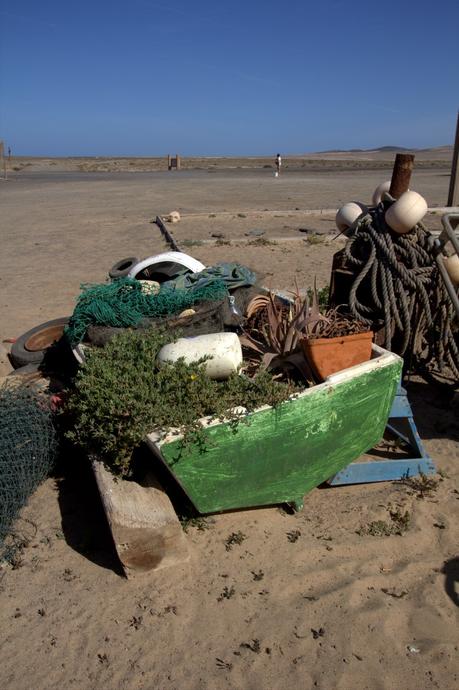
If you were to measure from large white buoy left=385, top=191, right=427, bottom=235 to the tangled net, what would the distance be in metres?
0.14

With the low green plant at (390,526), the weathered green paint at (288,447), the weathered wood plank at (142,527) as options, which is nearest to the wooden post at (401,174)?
the weathered green paint at (288,447)

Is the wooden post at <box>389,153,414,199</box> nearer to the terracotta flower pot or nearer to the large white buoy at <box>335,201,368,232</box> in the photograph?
the large white buoy at <box>335,201,368,232</box>

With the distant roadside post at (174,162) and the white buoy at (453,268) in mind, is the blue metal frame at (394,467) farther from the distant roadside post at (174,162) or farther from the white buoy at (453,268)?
the distant roadside post at (174,162)

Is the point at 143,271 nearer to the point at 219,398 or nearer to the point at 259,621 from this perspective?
the point at 219,398

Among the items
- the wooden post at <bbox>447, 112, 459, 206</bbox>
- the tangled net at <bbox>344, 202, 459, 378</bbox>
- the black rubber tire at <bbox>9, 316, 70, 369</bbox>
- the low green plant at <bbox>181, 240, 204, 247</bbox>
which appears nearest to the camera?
the tangled net at <bbox>344, 202, 459, 378</bbox>

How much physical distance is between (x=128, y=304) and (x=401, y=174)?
88.8 inches

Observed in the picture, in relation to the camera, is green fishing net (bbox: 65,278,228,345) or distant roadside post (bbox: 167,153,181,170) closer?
green fishing net (bbox: 65,278,228,345)

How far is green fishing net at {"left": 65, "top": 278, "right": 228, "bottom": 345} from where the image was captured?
164 inches

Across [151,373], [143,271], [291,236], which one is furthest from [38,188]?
[151,373]

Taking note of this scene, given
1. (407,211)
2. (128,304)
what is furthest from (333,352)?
(128,304)

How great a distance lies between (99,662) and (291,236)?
31.9 feet

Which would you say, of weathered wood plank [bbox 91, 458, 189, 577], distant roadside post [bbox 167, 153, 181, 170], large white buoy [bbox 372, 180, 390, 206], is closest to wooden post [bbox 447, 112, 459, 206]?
large white buoy [bbox 372, 180, 390, 206]

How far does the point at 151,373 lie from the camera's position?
330 centimetres

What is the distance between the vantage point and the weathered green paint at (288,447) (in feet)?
9.91
